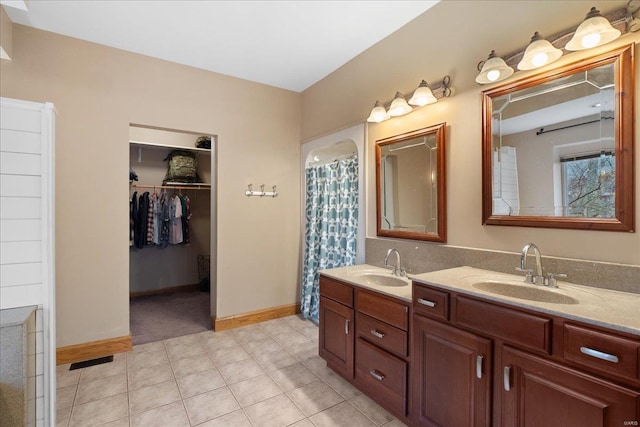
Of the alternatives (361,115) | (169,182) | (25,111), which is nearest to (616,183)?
(361,115)

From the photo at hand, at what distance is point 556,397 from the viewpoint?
1.17 meters

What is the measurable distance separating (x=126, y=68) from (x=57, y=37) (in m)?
0.52

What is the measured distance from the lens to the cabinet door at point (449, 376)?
4.68ft

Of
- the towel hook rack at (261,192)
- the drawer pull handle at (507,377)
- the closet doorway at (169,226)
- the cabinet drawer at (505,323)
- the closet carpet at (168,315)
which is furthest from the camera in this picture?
the closet doorway at (169,226)

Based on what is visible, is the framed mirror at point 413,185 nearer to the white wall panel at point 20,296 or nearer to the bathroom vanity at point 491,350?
the bathroom vanity at point 491,350

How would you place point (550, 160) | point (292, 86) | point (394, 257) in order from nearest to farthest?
point (550, 160)
point (394, 257)
point (292, 86)

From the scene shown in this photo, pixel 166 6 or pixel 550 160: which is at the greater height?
pixel 166 6

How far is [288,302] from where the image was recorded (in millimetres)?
3848

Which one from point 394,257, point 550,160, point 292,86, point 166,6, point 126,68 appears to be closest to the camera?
point 550,160

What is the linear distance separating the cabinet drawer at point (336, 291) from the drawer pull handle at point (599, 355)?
132cm

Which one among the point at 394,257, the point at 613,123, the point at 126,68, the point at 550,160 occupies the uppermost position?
the point at 126,68

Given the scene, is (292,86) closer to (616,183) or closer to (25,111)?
(25,111)

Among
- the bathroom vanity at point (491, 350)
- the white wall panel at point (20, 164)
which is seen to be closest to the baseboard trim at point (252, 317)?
the bathroom vanity at point (491, 350)

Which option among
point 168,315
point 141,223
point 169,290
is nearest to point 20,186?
point 168,315
